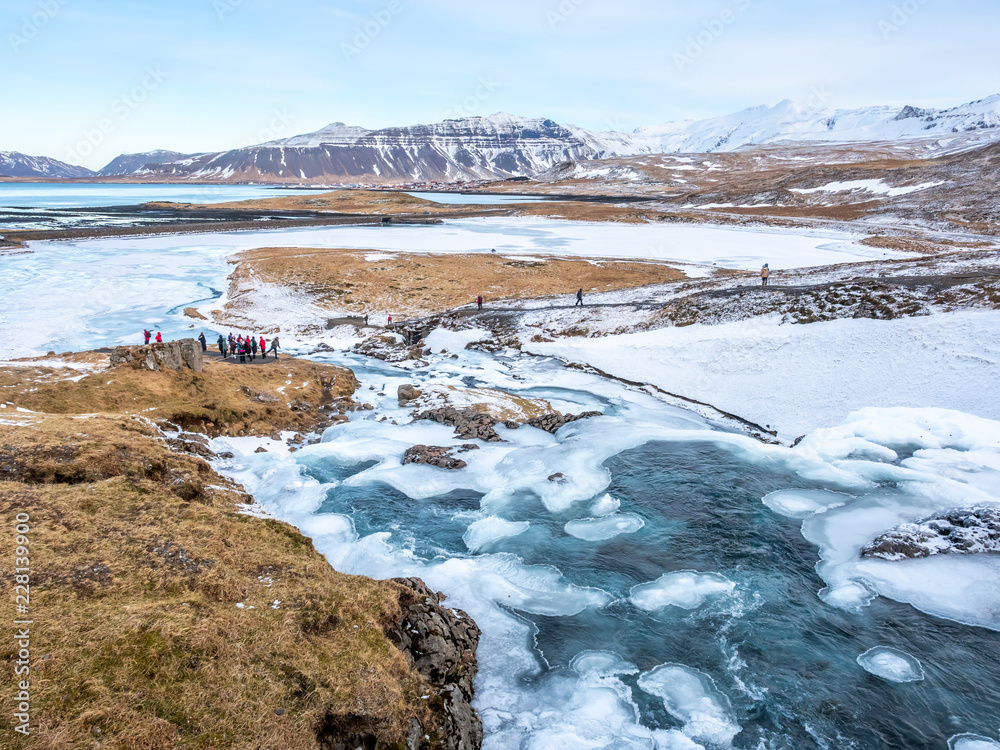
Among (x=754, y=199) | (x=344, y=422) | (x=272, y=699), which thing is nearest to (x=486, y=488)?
(x=344, y=422)

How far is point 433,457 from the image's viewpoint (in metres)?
24.1

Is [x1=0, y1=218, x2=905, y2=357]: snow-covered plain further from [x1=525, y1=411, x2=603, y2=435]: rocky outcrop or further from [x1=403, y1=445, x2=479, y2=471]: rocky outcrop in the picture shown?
[x1=525, y1=411, x2=603, y2=435]: rocky outcrop

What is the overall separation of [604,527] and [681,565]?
120 inches

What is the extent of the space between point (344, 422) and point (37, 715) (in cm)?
→ 2065

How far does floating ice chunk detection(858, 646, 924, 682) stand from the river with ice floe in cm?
5

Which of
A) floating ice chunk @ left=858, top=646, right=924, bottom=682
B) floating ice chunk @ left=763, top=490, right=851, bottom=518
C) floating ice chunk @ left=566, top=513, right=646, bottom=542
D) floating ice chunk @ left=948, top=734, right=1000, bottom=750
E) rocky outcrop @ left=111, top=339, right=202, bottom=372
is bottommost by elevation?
floating ice chunk @ left=948, top=734, right=1000, bottom=750

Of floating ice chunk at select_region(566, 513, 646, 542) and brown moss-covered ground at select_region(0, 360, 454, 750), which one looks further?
floating ice chunk at select_region(566, 513, 646, 542)

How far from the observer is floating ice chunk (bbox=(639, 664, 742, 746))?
11695 millimetres

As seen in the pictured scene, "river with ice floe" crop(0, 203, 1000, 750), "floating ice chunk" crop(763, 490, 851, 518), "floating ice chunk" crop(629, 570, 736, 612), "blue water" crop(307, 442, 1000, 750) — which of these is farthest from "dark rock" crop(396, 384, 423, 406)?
"floating ice chunk" crop(763, 490, 851, 518)

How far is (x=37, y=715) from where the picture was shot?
8.41 metres

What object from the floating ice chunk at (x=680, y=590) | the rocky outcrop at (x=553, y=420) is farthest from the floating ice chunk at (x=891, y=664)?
the rocky outcrop at (x=553, y=420)

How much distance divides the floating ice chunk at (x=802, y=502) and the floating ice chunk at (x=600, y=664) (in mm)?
9675

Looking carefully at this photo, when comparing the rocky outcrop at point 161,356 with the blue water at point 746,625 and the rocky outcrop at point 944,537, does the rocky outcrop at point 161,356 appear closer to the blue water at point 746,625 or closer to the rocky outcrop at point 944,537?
the blue water at point 746,625

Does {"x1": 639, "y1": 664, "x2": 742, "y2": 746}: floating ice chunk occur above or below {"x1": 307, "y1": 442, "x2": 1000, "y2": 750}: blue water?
below
